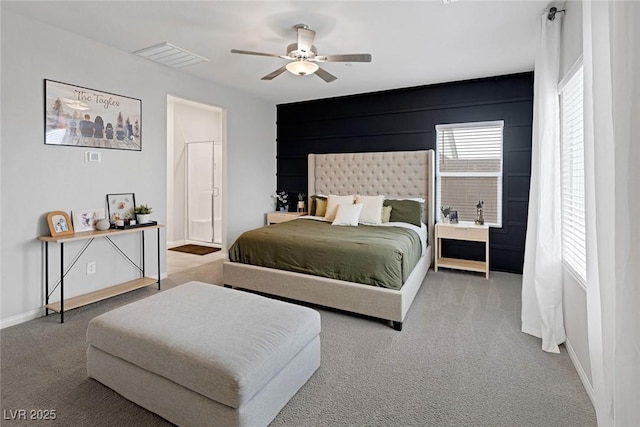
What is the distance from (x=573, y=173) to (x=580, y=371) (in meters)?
1.38

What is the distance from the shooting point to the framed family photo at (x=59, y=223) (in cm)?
300

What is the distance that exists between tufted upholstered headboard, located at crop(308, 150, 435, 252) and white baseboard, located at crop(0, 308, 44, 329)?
12.6ft

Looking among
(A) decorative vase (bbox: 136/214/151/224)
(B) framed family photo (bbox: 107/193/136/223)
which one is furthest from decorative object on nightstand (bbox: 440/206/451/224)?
(B) framed family photo (bbox: 107/193/136/223)

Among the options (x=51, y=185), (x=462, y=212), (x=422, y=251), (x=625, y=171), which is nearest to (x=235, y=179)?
(x=51, y=185)

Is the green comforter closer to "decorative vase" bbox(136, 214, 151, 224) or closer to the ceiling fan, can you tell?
"decorative vase" bbox(136, 214, 151, 224)

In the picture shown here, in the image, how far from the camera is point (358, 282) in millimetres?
2988

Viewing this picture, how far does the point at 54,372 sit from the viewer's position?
2.14m

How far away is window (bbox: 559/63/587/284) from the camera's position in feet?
7.29

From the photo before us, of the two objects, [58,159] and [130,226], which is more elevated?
[58,159]

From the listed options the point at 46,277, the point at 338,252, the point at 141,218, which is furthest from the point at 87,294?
the point at 338,252

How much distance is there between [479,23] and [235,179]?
383 cm

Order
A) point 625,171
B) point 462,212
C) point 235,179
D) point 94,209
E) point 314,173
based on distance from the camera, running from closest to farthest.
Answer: point 625,171
point 94,209
point 462,212
point 235,179
point 314,173

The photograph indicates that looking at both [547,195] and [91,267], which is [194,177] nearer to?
[91,267]

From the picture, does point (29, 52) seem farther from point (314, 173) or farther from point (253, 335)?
point (314, 173)
